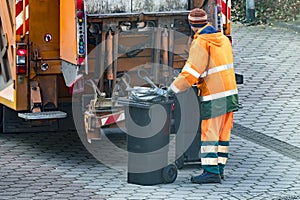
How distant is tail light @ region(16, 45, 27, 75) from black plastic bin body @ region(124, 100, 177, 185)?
1386mm

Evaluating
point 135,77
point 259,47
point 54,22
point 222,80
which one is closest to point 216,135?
point 222,80

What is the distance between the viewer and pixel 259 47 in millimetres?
15484

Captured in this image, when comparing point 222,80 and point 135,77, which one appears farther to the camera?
point 135,77

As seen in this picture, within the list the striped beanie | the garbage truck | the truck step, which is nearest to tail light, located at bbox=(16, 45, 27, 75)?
the garbage truck

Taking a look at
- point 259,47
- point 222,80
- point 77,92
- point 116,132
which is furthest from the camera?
point 259,47

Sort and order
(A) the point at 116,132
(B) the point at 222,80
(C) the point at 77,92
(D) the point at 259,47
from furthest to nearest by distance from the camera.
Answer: (D) the point at 259,47, (A) the point at 116,132, (C) the point at 77,92, (B) the point at 222,80

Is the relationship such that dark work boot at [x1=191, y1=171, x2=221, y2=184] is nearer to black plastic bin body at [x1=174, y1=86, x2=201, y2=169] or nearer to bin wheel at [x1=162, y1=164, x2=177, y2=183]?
bin wheel at [x1=162, y1=164, x2=177, y2=183]

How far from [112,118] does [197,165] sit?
0.95m

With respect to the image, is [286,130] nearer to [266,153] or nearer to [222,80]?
[266,153]

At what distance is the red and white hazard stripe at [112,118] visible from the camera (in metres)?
9.12

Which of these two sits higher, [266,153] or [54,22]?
[54,22]

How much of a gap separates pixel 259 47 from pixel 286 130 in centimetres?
479

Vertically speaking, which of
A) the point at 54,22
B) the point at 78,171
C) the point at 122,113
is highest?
the point at 54,22

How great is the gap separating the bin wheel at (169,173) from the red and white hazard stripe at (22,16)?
2.07 meters
